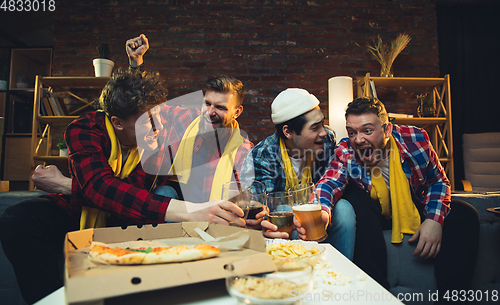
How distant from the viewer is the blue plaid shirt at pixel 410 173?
4.51 ft

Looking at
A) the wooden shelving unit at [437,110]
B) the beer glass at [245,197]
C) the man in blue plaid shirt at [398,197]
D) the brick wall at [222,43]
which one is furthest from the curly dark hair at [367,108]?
the brick wall at [222,43]

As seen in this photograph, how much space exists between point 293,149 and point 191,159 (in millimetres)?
626

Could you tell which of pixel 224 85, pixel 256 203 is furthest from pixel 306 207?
pixel 224 85

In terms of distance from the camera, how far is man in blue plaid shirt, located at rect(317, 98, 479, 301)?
48.1 inches

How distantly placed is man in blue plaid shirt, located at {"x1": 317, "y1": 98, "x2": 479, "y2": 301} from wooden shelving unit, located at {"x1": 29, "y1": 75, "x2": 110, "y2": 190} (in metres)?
2.62

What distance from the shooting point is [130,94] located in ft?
4.04

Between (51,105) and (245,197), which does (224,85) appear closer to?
(245,197)

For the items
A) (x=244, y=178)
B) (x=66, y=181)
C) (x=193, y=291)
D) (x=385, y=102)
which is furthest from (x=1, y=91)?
(x=385, y=102)

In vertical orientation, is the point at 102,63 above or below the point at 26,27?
below

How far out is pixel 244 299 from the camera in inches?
16.7

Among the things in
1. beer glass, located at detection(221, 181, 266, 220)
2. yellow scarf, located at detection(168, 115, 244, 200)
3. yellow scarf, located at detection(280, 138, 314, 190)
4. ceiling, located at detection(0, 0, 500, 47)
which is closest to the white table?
beer glass, located at detection(221, 181, 266, 220)

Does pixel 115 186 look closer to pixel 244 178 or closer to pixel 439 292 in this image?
pixel 244 178

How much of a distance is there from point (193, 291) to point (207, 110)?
54.8 inches

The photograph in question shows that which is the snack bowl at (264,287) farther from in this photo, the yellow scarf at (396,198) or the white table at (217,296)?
the yellow scarf at (396,198)
